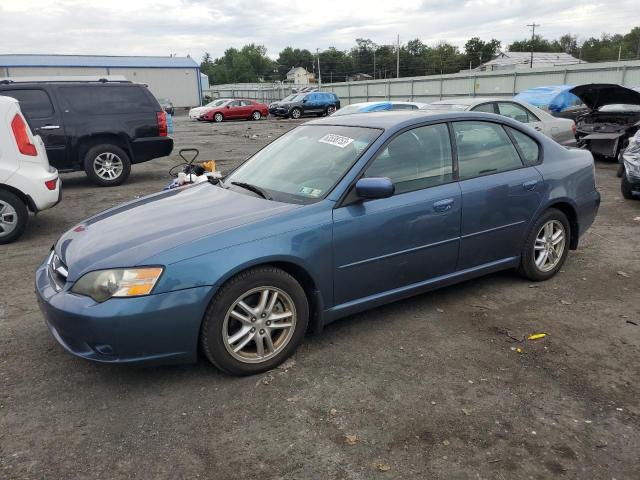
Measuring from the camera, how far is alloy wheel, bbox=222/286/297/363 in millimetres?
3150

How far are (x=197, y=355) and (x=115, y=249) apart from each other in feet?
2.61

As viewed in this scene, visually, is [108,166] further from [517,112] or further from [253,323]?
[253,323]

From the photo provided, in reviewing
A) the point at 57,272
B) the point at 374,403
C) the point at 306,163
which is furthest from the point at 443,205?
the point at 57,272

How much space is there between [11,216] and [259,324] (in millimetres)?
4590

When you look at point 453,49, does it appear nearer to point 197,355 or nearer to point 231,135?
point 231,135

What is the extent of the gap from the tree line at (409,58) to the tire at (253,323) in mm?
A: 86767

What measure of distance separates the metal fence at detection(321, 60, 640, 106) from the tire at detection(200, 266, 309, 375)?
2142 cm

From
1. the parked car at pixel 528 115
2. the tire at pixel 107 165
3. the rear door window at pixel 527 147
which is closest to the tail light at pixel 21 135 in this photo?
the tire at pixel 107 165

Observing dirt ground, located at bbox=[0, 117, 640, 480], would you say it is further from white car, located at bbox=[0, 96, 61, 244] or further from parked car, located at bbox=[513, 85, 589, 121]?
parked car, located at bbox=[513, 85, 589, 121]

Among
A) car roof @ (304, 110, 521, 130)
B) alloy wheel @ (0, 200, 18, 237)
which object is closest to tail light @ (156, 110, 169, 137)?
alloy wheel @ (0, 200, 18, 237)

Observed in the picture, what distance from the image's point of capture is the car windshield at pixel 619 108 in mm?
11531

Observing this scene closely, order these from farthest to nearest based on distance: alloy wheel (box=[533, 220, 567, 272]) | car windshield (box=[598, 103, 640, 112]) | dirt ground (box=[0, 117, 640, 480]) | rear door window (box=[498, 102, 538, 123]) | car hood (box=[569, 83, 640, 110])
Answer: car windshield (box=[598, 103, 640, 112])
car hood (box=[569, 83, 640, 110])
rear door window (box=[498, 102, 538, 123])
alloy wheel (box=[533, 220, 567, 272])
dirt ground (box=[0, 117, 640, 480])

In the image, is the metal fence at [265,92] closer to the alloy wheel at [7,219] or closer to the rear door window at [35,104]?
the rear door window at [35,104]

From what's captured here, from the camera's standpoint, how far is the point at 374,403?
2979 millimetres
